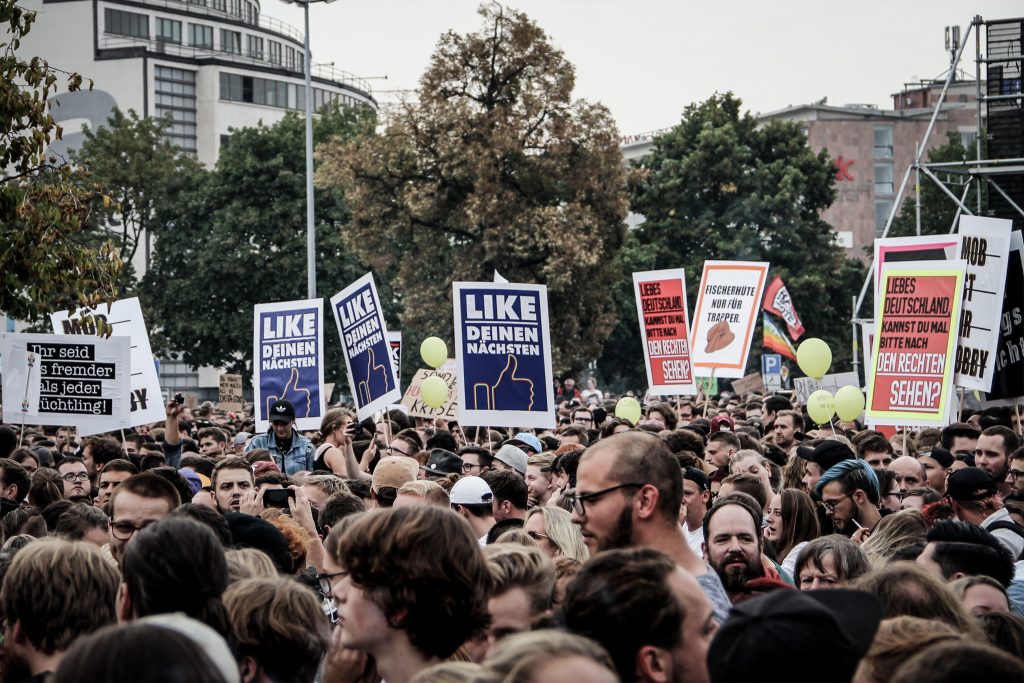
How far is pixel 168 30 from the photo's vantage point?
244 ft

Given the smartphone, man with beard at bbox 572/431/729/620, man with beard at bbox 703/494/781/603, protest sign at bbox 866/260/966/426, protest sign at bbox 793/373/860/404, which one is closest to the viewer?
man with beard at bbox 572/431/729/620

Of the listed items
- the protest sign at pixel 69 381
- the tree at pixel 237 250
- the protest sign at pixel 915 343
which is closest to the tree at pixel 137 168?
the tree at pixel 237 250

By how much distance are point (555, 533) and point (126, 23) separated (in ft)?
237

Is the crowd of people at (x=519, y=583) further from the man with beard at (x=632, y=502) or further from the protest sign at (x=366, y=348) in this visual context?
the protest sign at (x=366, y=348)

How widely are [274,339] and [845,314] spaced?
42235mm

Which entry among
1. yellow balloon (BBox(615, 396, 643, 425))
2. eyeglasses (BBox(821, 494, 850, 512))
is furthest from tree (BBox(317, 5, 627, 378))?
eyeglasses (BBox(821, 494, 850, 512))

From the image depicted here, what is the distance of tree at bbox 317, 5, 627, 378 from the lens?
36.2m

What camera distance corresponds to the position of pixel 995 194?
24328 mm

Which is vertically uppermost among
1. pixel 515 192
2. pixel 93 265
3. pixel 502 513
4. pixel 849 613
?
pixel 515 192

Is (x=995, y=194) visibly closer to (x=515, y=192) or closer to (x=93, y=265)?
(x=515, y=192)

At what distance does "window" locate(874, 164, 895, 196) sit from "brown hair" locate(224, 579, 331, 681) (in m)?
86.0

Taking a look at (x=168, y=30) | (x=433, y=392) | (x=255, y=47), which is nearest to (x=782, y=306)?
(x=433, y=392)

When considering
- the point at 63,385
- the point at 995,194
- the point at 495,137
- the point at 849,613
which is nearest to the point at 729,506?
the point at 849,613

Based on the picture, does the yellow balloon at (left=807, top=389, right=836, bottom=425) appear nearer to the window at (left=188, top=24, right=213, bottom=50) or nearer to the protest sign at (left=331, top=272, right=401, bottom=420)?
the protest sign at (left=331, top=272, right=401, bottom=420)
